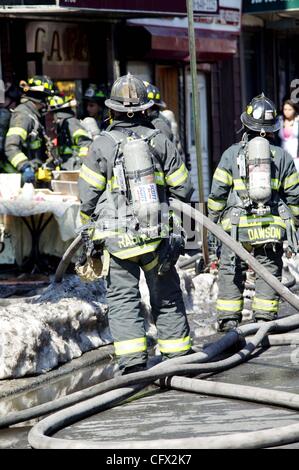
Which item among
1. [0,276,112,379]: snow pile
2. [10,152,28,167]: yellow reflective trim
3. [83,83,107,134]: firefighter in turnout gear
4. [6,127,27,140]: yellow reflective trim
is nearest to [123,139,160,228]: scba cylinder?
[0,276,112,379]: snow pile

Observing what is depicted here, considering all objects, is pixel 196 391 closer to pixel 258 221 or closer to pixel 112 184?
pixel 112 184

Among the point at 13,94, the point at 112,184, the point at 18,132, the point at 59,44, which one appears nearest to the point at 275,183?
→ the point at 112,184

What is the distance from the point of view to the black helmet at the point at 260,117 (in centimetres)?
848

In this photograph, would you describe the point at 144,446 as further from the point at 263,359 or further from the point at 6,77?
the point at 6,77

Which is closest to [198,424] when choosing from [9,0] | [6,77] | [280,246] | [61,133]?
[280,246]

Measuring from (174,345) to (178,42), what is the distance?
8.94 meters

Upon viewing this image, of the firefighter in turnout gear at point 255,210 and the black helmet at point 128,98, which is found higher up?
the black helmet at point 128,98

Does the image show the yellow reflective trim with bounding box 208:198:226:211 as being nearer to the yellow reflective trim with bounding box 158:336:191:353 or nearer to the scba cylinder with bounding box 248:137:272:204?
the scba cylinder with bounding box 248:137:272:204

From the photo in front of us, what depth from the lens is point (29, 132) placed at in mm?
10961

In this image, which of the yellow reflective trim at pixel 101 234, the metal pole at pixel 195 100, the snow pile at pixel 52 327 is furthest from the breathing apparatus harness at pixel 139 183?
the metal pole at pixel 195 100

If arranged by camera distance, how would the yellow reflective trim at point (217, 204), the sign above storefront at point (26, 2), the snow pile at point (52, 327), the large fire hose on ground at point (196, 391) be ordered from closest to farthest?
the large fire hose on ground at point (196, 391) < the snow pile at point (52, 327) < the yellow reflective trim at point (217, 204) < the sign above storefront at point (26, 2)

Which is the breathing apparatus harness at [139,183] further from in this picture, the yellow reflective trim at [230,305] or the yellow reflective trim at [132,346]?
the yellow reflective trim at [230,305]

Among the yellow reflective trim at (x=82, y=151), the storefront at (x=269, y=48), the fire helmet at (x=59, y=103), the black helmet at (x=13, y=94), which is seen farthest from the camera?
the storefront at (x=269, y=48)

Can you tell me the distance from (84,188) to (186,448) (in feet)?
7.74
